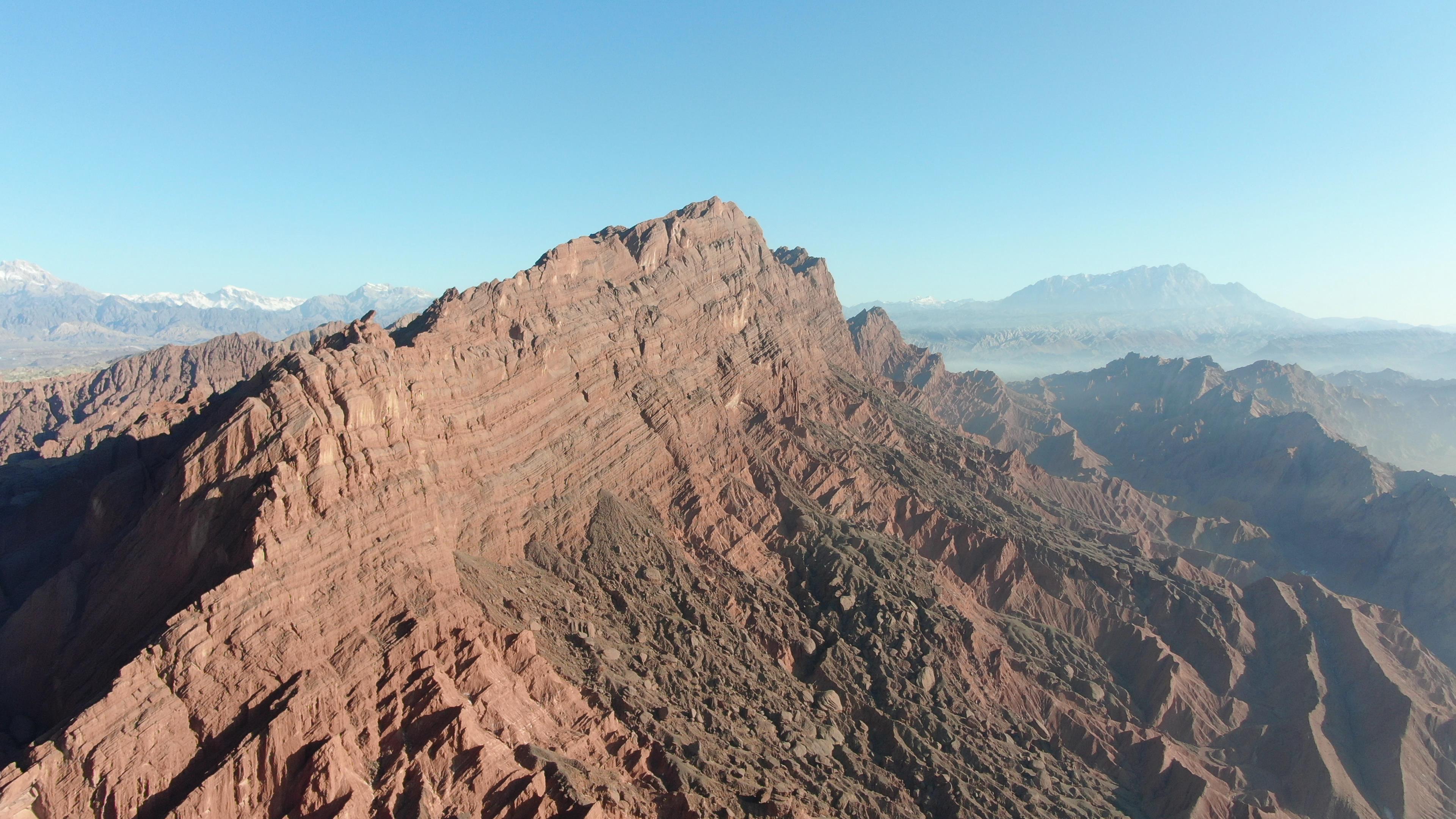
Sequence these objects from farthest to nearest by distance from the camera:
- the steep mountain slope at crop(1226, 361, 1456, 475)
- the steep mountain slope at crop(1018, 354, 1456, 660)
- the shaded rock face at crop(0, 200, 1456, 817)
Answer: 1. the steep mountain slope at crop(1226, 361, 1456, 475)
2. the steep mountain slope at crop(1018, 354, 1456, 660)
3. the shaded rock face at crop(0, 200, 1456, 817)

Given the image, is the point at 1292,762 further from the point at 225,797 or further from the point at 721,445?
the point at 225,797

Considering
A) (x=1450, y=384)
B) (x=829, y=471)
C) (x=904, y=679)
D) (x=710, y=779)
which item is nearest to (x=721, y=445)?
(x=829, y=471)

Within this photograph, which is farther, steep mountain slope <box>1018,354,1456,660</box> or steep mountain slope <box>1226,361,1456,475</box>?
steep mountain slope <box>1226,361,1456,475</box>

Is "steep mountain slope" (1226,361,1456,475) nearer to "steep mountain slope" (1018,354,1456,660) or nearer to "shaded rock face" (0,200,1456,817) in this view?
"steep mountain slope" (1018,354,1456,660)

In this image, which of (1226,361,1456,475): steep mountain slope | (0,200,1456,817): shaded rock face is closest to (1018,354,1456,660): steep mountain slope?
(1226,361,1456,475): steep mountain slope

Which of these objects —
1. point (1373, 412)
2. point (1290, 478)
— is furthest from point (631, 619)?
point (1373, 412)

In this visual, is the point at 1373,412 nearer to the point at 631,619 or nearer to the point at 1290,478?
the point at 1290,478
